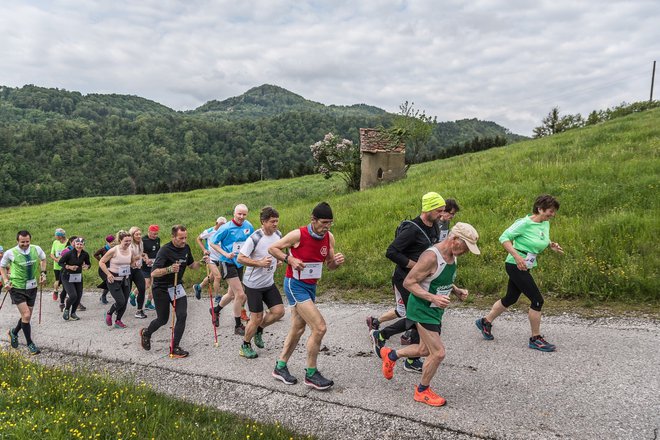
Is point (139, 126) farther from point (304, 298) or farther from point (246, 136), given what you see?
point (304, 298)

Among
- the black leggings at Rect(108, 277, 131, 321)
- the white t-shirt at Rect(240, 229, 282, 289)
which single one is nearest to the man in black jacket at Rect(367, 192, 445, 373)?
the white t-shirt at Rect(240, 229, 282, 289)

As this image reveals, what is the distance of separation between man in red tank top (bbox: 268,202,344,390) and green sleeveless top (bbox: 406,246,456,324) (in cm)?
109

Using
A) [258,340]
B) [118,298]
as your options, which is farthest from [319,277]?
[118,298]

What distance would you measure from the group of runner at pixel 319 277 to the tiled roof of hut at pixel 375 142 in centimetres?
1492

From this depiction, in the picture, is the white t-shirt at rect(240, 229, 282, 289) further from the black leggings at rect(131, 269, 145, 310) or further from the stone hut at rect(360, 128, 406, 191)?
the stone hut at rect(360, 128, 406, 191)

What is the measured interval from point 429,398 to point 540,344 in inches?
75.6

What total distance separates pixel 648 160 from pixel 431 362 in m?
11.7

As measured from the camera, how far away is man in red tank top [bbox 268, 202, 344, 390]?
195 inches

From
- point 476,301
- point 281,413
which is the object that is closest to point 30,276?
point 281,413

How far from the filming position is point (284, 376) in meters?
5.24

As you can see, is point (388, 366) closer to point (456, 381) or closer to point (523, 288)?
point (456, 381)

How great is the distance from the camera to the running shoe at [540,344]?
17.6 feet

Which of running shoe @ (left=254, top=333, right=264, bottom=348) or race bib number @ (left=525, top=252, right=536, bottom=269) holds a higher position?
race bib number @ (left=525, top=252, right=536, bottom=269)

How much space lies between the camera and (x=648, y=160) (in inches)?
484
